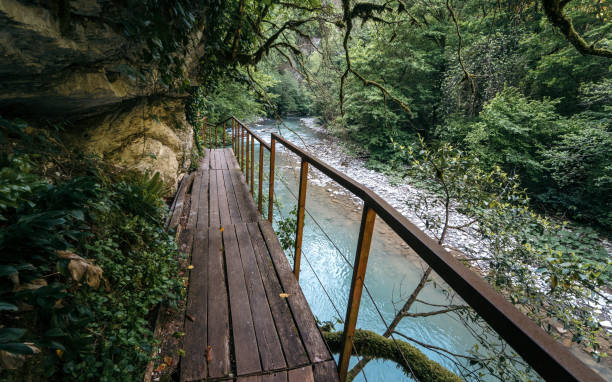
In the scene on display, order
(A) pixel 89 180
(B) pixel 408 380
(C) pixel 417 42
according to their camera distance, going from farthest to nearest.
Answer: (C) pixel 417 42
(B) pixel 408 380
(A) pixel 89 180

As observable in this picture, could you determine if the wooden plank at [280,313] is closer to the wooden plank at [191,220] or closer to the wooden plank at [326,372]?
the wooden plank at [326,372]

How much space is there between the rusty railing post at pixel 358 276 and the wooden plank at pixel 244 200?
2052mm

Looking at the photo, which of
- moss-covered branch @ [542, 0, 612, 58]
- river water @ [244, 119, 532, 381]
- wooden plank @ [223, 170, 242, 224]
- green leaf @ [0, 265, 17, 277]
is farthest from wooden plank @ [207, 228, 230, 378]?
moss-covered branch @ [542, 0, 612, 58]

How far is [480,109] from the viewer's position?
10.5 metres

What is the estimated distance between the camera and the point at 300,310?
72.1 inches

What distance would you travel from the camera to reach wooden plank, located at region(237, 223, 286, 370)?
149 centimetres

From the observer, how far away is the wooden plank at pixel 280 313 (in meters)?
1.51

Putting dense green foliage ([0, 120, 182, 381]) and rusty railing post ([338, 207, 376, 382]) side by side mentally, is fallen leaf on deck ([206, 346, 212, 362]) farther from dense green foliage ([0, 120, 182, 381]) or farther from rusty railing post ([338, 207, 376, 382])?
rusty railing post ([338, 207, 376, 382])

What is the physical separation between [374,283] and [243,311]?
15.5 ft

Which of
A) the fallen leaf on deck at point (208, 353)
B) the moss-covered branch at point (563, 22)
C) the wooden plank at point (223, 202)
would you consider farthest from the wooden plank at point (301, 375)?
the moss-covered branch at point (563, 22)

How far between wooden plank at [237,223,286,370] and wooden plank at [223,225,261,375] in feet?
0.10

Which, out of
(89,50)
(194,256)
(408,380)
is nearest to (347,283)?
(408,380)

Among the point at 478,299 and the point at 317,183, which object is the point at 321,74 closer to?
the point at 478,299

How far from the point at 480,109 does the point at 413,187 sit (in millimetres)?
4083
